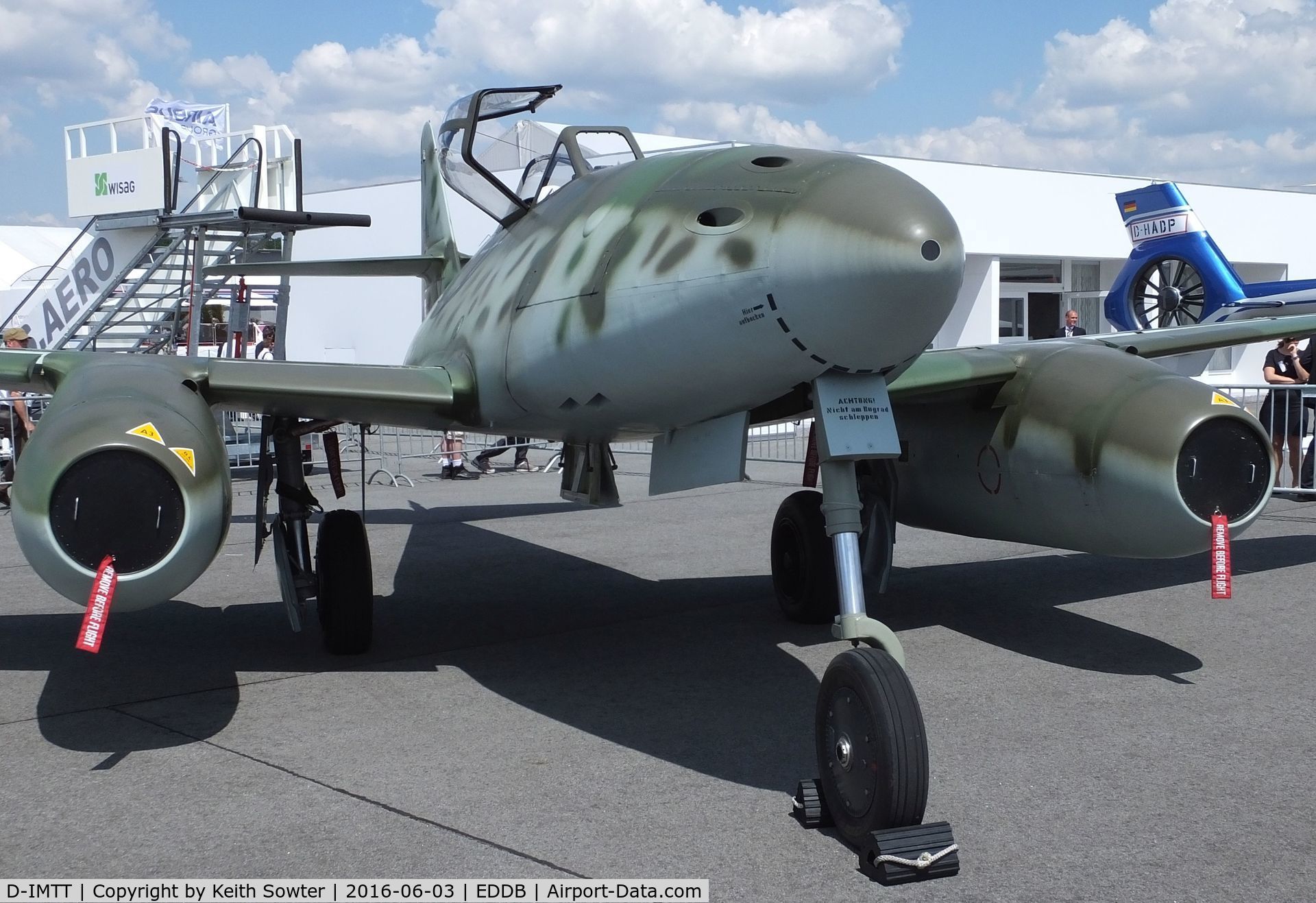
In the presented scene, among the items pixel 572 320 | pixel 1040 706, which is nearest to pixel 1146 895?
pixel 1040 706

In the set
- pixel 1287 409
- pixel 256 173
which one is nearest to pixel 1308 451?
pixel 1287 409

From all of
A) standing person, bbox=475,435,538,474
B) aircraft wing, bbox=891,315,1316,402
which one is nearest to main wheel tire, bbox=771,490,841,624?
aircraft wing, bbox=891,315,1316,402

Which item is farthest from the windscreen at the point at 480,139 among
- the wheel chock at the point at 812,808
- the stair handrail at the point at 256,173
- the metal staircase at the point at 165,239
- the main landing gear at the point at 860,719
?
the stair handrail at the point at 256,173

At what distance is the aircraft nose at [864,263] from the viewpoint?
380cm

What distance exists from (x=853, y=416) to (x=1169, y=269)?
2161 centimetres

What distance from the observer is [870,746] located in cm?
388

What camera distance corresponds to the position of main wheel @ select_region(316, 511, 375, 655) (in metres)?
6.68

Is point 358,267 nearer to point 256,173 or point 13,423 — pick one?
point 13,423

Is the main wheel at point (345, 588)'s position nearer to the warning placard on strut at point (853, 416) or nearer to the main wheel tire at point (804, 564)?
the main wheel tire at point (804, 564)

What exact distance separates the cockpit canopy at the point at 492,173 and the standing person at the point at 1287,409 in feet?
29.9

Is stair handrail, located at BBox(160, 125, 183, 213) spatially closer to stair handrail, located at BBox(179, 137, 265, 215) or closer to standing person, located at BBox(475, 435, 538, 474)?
stair handrail, located at BBox(179, 137, 265, 215)

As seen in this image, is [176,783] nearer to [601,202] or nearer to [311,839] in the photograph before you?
[311,839]

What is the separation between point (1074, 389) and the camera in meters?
6.23

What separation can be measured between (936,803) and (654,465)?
1.92 metres
